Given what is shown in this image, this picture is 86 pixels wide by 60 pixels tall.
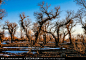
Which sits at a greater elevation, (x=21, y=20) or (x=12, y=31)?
(x=21, y=20)

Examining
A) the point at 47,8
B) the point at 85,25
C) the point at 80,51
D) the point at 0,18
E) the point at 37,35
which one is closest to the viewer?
the point at 80,51

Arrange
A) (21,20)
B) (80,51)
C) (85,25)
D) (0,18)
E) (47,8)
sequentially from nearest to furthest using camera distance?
(80,51) → (0,18) → (47,8) → (21,20) → (85,25)

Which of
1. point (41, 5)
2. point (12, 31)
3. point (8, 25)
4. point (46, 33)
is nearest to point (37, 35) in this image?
point (46, 33)

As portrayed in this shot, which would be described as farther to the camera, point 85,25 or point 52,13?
point 85,25

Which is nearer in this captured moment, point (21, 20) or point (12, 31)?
point (21, 20)

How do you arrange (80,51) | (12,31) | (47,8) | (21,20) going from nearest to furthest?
1. (80,51)
2. (47,8)
3. (21,20)
4. (12,31)

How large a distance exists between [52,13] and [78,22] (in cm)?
738

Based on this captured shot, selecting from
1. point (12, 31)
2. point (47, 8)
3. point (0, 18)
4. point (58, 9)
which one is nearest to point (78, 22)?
point (58, 9)

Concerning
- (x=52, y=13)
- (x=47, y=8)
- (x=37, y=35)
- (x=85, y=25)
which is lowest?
(x=37, y=35)

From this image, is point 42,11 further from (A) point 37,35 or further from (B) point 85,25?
(B) point 85,25

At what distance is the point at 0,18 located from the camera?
10297mm

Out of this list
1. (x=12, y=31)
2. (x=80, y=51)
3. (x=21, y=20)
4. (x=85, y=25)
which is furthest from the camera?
(x=12, y=31)

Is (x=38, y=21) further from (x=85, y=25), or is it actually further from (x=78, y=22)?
(x=85, y=25)

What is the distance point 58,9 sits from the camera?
11.6 m
